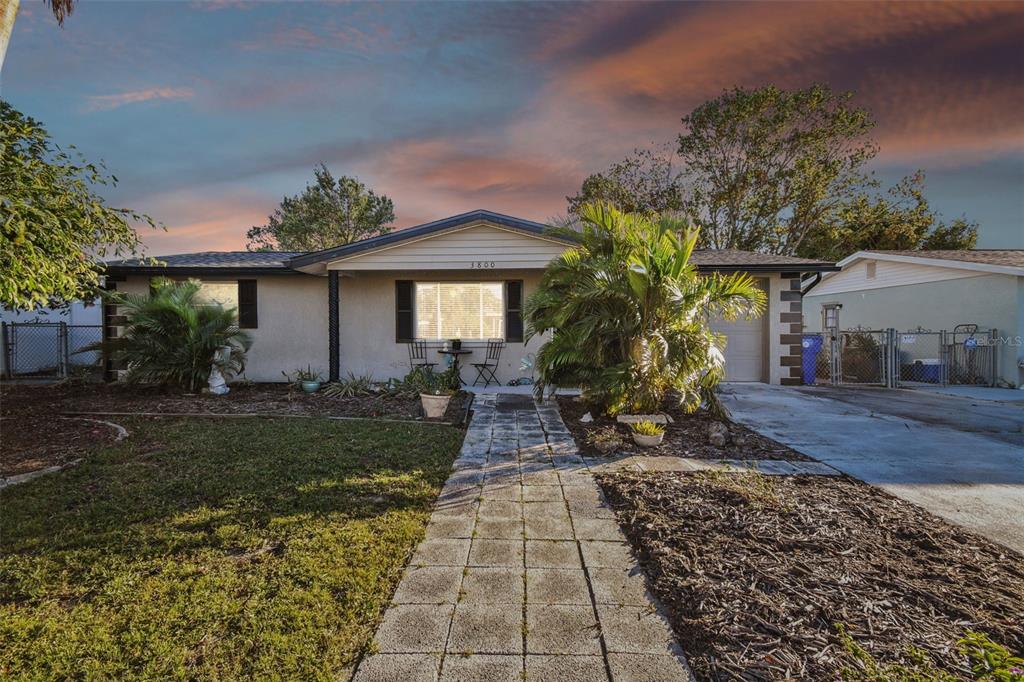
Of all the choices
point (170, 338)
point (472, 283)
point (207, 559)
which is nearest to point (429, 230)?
point (472, 283)

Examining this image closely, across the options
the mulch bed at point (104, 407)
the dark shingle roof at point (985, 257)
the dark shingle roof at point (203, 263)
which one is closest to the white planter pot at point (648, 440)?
the mulch bed at point (104, 407)

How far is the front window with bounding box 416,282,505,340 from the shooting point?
989 centimetres

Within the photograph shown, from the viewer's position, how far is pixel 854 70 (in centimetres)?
1009

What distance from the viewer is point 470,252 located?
8609 mm

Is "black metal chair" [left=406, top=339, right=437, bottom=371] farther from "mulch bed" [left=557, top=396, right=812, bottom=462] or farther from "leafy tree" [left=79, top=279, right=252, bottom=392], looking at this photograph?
"mulch bed" [left=557, top=396, right=812, bottom=462]

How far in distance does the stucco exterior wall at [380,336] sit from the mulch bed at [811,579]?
6528 mm

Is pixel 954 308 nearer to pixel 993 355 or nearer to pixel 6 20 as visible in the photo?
pixel 993 355

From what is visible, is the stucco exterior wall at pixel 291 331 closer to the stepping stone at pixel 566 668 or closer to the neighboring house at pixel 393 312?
the neighboring house at pixel 393 312

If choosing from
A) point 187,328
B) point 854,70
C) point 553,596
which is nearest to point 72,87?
point 187,328

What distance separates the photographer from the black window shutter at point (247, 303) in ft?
32.2

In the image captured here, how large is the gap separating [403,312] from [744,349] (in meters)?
7.73

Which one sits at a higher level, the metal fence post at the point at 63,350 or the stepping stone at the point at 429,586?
the metal fence post at the point at 63,350

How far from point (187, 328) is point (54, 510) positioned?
544 centimetres

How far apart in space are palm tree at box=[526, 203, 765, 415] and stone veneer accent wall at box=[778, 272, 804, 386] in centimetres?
530
